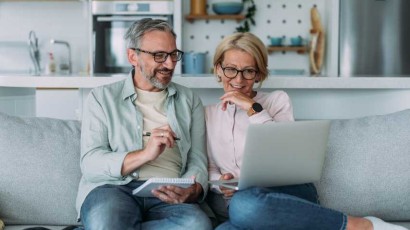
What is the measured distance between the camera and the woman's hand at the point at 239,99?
2248 millimetres

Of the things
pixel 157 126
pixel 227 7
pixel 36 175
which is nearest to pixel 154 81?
pixel 157 126

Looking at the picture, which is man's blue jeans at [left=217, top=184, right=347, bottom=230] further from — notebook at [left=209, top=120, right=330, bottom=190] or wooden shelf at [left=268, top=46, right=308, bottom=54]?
wooden shelf at [left=268, top=46, right=308, bottom=54]

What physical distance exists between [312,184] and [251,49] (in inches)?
22.6

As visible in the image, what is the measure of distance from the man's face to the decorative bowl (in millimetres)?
3062

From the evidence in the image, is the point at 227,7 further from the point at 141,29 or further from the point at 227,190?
the point at 227,190

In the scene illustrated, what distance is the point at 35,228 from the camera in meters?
2.07

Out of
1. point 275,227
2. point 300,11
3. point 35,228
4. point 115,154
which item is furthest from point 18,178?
point 300,11

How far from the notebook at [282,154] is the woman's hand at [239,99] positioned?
332 millimetres

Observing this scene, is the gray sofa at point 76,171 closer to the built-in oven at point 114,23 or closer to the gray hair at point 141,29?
the gray hair at point 141,29

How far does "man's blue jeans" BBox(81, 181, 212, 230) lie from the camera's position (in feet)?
6.34

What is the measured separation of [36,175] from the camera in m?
2.22

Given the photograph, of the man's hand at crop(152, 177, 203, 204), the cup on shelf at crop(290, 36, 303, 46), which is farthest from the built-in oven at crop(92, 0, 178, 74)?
the man's hand at crop(152, 177, 203, 204)

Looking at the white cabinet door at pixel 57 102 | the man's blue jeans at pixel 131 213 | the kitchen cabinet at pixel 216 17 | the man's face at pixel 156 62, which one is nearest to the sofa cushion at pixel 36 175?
the man's blue jeans at pixel 131 213

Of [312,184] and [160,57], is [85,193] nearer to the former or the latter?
[160,57]
